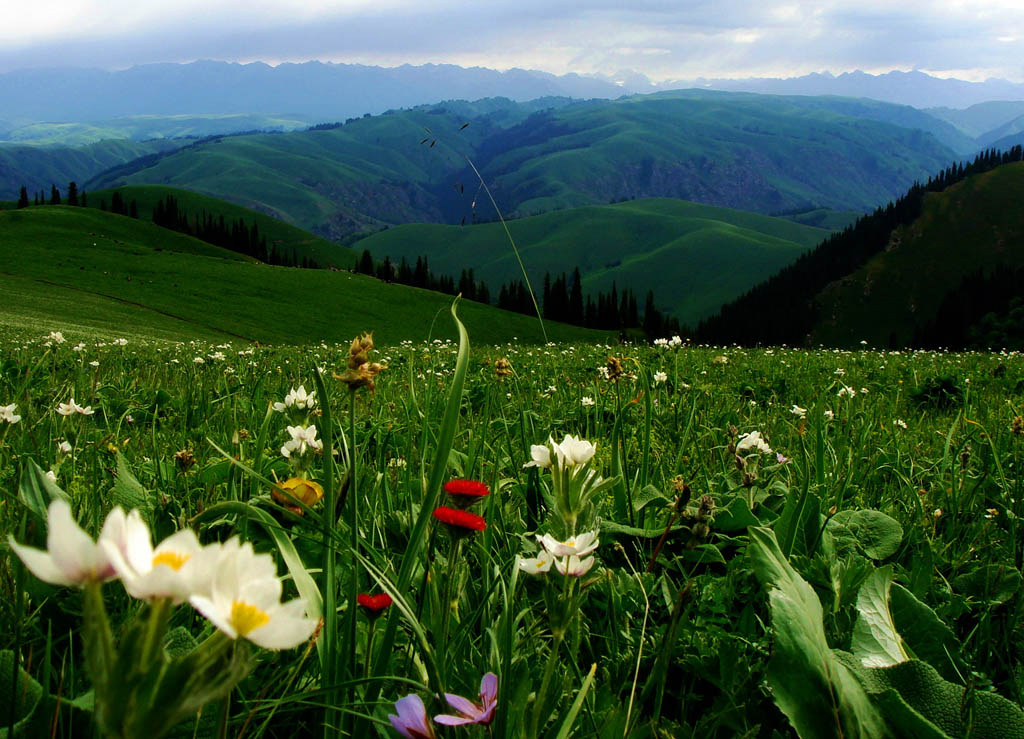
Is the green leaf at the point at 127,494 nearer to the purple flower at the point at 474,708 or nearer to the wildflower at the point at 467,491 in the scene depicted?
the wildflower at the point at 467,491

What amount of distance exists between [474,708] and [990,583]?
194 centimetres

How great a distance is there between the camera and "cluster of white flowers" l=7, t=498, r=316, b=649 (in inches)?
23.2

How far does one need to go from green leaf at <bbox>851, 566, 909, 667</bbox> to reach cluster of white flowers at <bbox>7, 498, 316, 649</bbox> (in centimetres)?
144

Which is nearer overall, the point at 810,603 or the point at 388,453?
the point at 810,603

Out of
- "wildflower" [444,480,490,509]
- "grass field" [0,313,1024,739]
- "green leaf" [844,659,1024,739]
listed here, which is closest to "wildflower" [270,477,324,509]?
"grass field" [0,313,1024,739]

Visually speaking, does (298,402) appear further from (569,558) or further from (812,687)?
(812,687)

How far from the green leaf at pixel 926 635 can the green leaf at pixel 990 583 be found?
0.50 metres

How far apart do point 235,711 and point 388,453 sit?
2.39 meters

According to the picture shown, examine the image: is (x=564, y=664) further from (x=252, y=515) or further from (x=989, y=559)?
(x=989, y=559)

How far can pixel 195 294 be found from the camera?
7312 centimetres

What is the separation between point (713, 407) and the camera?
5785mm

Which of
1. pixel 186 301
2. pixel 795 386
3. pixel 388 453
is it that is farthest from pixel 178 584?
pixel 186 301

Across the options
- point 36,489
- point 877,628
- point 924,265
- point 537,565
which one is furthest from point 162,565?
point 924,265

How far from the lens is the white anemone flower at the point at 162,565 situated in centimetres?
60
